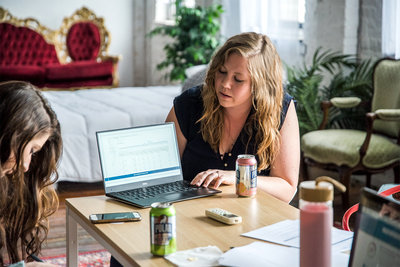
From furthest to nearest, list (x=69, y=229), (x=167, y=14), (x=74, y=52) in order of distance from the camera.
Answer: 1. (x=167, y=14)
2. (x=74, y=52)
3. (x=69, y=229)

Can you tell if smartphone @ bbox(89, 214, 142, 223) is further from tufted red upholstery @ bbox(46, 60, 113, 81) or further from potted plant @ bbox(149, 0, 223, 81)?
tufted red upholstery @ bbox(46, 60, 113, 81)

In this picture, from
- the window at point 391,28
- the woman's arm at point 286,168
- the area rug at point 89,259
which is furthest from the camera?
the window at point 391,28

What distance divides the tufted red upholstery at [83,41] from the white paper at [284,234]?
6.13m

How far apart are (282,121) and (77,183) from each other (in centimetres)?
248

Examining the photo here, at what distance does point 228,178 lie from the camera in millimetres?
1955

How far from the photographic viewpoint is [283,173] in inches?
81.6

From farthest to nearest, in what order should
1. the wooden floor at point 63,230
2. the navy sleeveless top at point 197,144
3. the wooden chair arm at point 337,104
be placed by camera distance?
the wooden chair arm at point 337,104 → the wooden floor at point 63,230 → the navy sleeveless top at point 197,144

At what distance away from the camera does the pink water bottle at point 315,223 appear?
113 centimetres

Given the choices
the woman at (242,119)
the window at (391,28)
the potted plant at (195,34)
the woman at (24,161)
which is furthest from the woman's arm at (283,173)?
the potted plant at (195,34)

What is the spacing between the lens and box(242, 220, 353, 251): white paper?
146cm

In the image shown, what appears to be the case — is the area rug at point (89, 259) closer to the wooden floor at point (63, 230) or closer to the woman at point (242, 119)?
the wooden floor at point (63, 230)

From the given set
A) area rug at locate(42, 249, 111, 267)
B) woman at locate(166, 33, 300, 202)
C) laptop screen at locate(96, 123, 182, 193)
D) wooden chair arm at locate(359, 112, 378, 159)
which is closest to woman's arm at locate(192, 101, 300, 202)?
woman at locate(166, 33, 300, 202)

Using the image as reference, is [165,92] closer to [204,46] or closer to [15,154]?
[204,46]

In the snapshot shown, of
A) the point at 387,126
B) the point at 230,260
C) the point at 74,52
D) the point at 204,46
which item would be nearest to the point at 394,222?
the point at 230,260
